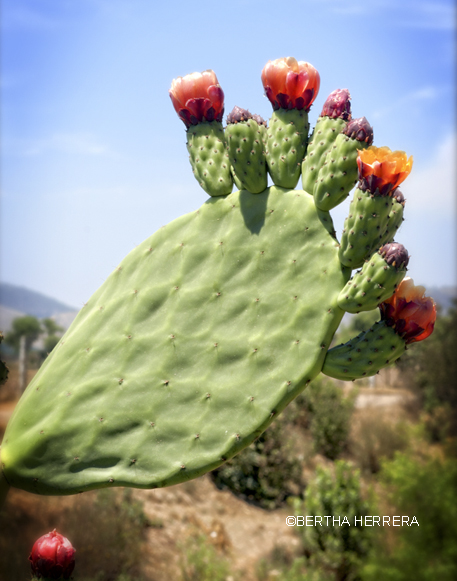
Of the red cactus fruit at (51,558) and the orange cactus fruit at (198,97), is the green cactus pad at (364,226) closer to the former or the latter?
the orange cactus fruit at (198,97)

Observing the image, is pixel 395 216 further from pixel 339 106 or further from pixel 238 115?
pixel 238 115

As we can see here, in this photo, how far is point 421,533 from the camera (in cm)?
570

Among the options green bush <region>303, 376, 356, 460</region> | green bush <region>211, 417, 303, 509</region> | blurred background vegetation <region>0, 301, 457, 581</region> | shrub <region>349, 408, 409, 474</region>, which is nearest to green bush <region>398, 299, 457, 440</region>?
shrub <region>349, 408, 409, 474</region>

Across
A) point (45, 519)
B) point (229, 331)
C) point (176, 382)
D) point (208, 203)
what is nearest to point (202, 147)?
point (208, 203)

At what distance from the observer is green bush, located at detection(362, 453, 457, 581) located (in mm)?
5203

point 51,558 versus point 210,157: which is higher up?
point 210,157

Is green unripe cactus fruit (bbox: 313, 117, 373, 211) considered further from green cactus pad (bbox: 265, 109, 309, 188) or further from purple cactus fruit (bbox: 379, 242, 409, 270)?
purple cactus fruit (bbox: 379, 242, 409, 270)

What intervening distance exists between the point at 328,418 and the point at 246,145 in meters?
10.5

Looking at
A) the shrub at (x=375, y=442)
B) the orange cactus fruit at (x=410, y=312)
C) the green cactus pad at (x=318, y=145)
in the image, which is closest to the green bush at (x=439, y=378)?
the shrub at (x=375, y=442)

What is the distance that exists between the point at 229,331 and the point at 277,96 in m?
0.84

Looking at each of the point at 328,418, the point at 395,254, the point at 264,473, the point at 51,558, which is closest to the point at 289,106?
the point at 395,254

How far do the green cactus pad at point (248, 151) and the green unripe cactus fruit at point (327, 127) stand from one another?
17 centimetres

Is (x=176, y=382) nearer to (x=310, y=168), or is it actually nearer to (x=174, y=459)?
(x=174, y=459)

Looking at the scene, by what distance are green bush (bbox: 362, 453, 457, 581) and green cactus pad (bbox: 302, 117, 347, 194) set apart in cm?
480
